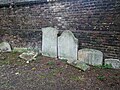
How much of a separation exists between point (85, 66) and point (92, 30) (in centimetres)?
121

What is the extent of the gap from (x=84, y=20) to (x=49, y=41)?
1530 millimetres

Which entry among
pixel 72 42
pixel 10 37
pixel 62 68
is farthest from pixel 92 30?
pixel 10 37

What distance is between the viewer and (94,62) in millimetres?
5551

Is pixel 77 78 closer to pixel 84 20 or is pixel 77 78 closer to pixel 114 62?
pixel 114 62

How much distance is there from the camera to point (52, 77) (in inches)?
194

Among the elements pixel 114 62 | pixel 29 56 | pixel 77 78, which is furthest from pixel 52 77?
pixel 114 62

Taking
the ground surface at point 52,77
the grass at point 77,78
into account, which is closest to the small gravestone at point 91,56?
the ground surface at point 52,77

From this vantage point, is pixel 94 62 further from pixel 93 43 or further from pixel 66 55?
pixel 66 55

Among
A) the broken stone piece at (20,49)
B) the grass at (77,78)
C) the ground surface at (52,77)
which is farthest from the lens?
the broken stone piece at (20,49)

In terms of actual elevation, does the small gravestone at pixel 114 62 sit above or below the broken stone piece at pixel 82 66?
above

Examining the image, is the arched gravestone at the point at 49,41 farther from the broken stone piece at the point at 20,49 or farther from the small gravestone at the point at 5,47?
the small gravestone at the point at 5,47

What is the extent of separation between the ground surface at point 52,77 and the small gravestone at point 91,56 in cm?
28

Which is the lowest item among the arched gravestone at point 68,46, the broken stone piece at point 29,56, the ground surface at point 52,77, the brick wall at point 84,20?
the ground surface at point 52,77

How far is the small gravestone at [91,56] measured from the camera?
5480 millimetres
